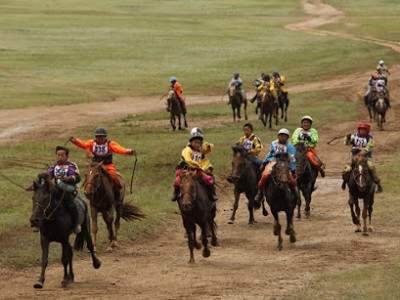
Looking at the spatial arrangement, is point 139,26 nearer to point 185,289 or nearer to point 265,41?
point 265,41

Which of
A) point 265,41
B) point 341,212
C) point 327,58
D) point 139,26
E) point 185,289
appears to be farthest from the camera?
point 139,26

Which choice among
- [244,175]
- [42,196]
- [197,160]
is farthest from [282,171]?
[42,196]

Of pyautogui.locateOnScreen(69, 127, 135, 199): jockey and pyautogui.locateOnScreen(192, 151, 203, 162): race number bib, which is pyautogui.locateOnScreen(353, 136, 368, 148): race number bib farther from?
pyautogui.locateOnScreen(69, 127, 135, 199): jockey

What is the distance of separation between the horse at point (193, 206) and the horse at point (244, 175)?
353cm

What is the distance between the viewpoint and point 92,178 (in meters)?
Answer: 20.4

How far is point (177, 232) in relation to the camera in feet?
80.0

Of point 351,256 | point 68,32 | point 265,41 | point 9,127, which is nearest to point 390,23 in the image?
point 265,41

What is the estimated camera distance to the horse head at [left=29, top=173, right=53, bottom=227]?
16.5 metres

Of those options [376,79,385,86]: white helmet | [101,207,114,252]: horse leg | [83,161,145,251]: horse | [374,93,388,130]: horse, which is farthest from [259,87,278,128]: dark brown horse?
[101,207,114,252]: horse leg

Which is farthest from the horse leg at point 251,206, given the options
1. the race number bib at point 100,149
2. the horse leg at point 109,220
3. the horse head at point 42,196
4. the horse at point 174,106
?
the horse at point 174,106

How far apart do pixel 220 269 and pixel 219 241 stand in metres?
3.80

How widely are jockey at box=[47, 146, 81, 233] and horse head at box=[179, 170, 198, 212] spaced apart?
7.66 ft

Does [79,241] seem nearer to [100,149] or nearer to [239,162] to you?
[100,149]

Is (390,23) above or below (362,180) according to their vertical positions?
above
